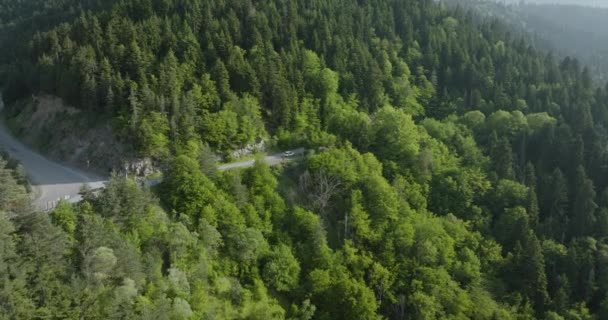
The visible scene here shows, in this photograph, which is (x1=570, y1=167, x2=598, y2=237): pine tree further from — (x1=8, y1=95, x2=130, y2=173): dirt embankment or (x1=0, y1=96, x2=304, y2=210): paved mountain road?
(x1=8, y1=95, x2=130, y2=173): dirt embankment

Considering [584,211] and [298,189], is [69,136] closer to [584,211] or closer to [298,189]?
[298,189]

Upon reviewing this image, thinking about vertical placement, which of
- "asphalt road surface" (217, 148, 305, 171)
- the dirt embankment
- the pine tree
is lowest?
the pine tree

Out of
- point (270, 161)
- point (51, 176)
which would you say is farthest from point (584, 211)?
point (51, 176)

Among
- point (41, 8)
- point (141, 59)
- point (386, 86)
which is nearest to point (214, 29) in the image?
point (141, 59)

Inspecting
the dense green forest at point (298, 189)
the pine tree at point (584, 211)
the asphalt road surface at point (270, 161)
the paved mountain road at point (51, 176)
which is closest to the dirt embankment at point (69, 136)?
the paved mountain road at point (51, 176)

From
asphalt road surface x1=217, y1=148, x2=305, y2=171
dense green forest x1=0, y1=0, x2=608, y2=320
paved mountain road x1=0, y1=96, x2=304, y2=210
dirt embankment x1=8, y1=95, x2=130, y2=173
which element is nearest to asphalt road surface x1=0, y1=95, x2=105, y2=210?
paved mountain road x1=0, y1=96, x2=304, y2=210

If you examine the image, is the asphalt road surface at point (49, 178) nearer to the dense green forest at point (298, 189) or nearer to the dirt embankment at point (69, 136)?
the dirt embankment at point (69, 136)

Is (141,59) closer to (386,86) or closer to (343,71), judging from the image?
(343,71)
